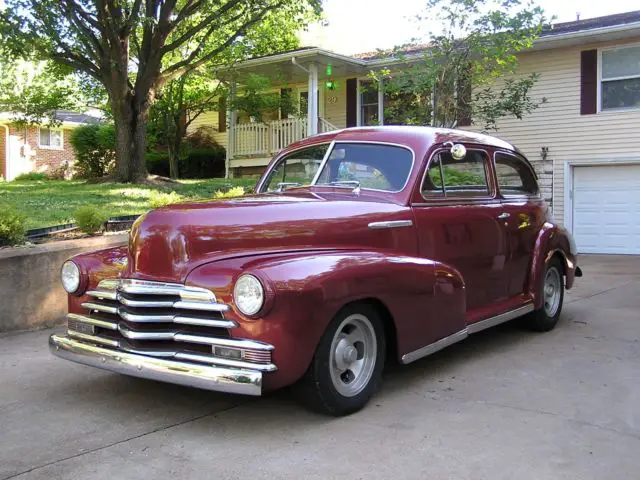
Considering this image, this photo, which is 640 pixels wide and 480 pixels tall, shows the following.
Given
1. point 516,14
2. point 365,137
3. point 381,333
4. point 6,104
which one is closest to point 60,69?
point 6,104

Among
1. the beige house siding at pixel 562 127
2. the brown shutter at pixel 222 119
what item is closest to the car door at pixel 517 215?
the beige house siding at pixel 562 127

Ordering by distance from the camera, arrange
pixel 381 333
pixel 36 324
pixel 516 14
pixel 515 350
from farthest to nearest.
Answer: pixel 516 14, pixel 36 324, pixel 515 350, pixel 381 333

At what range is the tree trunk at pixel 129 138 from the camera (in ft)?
45.4

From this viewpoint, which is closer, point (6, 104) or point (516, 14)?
point (516, 14)

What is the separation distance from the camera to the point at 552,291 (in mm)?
6539

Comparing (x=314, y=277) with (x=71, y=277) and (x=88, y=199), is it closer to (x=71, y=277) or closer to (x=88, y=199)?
(x=71, y=277)

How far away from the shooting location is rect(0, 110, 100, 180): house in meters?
28.4

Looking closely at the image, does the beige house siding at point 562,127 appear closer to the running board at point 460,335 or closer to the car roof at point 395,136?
the running board at point 460,335

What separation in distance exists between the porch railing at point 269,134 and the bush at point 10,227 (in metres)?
10.1

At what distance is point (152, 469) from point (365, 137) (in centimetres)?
301

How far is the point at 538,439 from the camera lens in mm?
3504

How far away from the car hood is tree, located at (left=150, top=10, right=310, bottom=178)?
15415 millimetres

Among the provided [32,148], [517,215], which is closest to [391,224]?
[517,215]

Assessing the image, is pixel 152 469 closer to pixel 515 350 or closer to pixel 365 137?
pixel 365 137
